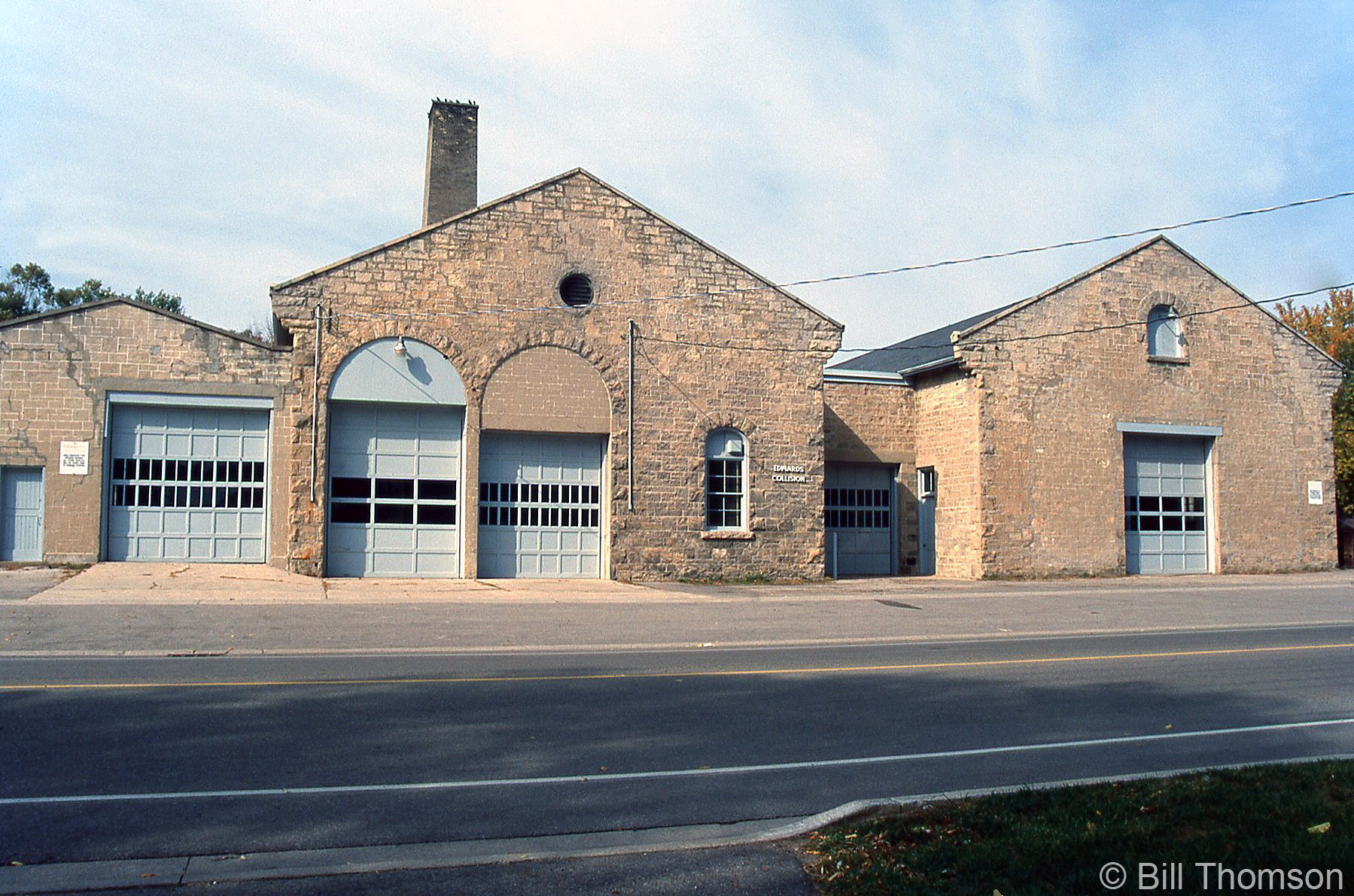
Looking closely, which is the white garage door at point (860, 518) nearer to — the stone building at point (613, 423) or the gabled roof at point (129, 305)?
the stone building at point (613, 423)

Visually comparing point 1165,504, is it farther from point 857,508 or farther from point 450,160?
point 450,160

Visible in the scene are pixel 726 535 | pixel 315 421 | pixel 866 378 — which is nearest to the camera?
pixel 315 421


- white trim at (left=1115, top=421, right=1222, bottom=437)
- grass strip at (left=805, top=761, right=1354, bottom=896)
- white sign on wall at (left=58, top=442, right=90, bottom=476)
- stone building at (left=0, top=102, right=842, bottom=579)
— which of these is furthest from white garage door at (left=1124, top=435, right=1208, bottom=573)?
white sign on wall at (left=58, top=442, right=90, bottom=476)

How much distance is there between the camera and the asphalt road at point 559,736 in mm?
6125

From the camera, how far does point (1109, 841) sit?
17.5ft

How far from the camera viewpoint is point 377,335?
20.5 m

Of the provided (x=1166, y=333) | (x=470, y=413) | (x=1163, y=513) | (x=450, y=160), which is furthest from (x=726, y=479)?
(x=1166, y=333)

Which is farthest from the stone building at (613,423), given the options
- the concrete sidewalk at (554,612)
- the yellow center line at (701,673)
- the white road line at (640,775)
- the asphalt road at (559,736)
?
the white road line at (640,775)

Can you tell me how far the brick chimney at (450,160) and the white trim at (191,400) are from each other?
5.68m

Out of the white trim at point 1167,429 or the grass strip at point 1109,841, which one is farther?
the white trim at point 1167,429

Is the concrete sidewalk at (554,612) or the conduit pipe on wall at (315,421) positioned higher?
the conduit pipe on wall at (315,421)

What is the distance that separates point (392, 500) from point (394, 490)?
0.68 feet

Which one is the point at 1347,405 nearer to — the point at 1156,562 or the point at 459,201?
the point at 1156,562

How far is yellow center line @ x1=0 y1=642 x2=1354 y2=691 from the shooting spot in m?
9.90
